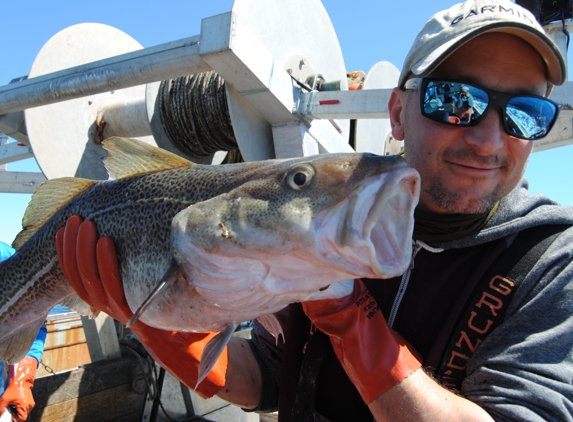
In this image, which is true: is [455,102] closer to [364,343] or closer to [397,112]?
[397,112]

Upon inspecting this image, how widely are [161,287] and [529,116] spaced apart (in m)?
1.65

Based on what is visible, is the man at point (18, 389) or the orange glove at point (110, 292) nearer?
the orange glove at point (110, 292)

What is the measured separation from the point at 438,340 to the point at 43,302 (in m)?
2.00

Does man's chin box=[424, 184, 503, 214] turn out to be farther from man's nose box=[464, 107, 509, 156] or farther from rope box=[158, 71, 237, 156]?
rope box=[158, 71, 237, 156]

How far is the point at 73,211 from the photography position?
2148 millimetres

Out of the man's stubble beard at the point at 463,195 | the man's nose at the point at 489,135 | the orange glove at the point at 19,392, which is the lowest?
the orange glove at the point at 19,392


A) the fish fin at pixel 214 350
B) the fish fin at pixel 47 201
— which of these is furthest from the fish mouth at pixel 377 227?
the fish fin at pixel 47 201

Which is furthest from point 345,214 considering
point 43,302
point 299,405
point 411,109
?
point 43,302

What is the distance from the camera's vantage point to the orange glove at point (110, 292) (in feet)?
6.28

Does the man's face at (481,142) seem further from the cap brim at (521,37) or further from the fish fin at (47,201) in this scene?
the fish fin at (47,201)

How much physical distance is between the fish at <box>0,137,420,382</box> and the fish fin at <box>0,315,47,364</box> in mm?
279

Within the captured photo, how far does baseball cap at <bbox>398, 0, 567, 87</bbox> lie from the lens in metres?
1.79

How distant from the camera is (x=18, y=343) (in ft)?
8.00

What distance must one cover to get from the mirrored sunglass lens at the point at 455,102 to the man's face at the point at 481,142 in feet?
0.13
